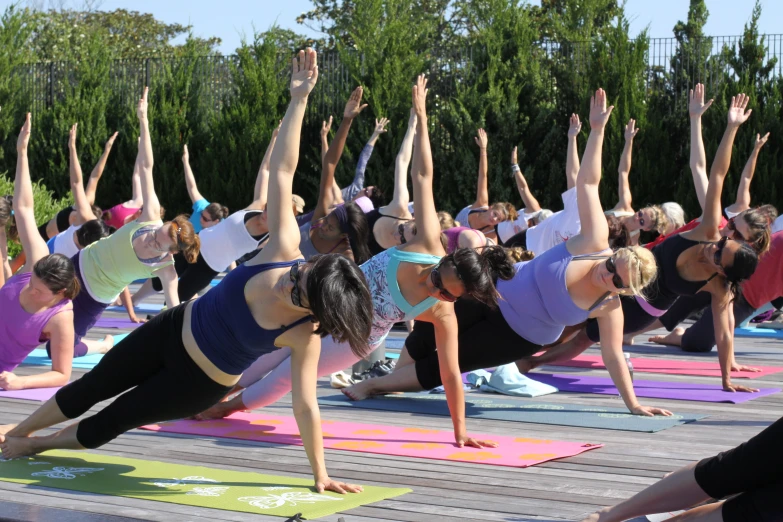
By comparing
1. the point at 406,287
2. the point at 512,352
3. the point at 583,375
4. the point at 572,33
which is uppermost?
the point at 572,33

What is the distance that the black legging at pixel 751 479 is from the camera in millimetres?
2551

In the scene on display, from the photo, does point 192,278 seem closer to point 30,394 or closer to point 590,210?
point 30,394

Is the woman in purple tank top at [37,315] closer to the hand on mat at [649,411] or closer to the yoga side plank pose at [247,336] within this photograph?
the yoga side plank pose at [247,336]

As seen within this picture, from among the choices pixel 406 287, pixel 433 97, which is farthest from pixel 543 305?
pixel 433 97

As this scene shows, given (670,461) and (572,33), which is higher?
(572,33)

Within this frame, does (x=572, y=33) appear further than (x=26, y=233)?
Yes

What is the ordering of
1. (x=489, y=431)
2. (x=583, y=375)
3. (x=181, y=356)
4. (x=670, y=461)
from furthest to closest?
(x=583, y=375), (x=489, y=431), (x=670, y=461), (x=181, y=356)

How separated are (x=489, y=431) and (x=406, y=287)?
898mm

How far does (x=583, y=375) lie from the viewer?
21.2 ft

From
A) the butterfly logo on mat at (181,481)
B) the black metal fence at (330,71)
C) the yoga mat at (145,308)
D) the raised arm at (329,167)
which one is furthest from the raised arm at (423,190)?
the black metal fence at (330,71)

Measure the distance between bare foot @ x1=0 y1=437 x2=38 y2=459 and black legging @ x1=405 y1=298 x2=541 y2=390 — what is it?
1924 millimetres

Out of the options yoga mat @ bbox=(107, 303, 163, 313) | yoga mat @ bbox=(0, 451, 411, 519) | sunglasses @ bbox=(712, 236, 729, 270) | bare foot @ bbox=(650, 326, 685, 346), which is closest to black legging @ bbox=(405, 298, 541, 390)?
sunglasses @ bbox=(712, 236, 729, 270)

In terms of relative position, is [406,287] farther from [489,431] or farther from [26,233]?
[26,233]

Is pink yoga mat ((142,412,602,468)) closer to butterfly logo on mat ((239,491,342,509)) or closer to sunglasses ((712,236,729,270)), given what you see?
butterfly logo on mat ((239,491,342,509))
